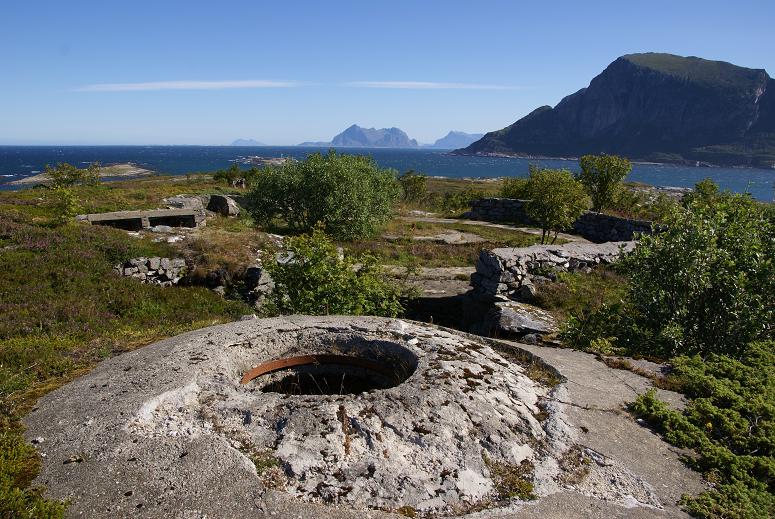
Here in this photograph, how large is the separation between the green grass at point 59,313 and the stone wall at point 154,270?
1.66 feet

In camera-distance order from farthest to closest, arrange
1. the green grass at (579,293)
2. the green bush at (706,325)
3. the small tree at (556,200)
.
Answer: the small tree at (556,200), the green grass at (579,293), the green bush at (706,325)

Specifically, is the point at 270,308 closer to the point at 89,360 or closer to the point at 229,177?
the point at 89,360

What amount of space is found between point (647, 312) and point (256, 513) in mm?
8231

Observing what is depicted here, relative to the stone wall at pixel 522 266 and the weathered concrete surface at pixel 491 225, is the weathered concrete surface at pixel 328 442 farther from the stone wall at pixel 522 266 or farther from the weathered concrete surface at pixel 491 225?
the weathered concrete surface at pixel 491 225

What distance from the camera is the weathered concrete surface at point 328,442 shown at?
394 centimetres

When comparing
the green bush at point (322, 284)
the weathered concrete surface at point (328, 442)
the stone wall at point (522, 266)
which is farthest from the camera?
the stone wall at point (522, 266)

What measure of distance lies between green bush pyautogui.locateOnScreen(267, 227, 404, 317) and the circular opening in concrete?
101 inches

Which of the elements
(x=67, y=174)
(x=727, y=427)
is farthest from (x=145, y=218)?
(x=727, y=427)

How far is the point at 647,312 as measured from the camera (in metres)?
9.31

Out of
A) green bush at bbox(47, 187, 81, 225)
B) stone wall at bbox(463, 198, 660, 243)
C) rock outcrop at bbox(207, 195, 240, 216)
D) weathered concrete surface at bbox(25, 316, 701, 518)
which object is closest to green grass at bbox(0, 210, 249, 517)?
weathered concrete surface at bbox(25, 316, 701, 518)

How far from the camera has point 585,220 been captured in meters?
28.5

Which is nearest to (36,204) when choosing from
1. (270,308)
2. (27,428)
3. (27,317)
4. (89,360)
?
(27,317)

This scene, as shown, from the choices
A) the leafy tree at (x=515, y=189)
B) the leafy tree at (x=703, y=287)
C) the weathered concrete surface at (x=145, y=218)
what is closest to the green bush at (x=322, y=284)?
the leafy tree at (x=703, y=287)

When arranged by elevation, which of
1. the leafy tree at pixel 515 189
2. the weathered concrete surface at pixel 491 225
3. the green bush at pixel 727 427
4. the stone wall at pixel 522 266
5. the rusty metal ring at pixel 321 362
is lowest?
the weathered concrete surface at pixel 491 225
